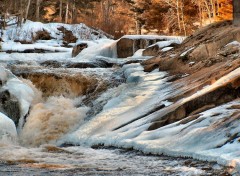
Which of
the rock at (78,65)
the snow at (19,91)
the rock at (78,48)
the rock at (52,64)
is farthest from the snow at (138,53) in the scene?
the snow at (19,91)

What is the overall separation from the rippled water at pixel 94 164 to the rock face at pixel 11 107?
273 cm

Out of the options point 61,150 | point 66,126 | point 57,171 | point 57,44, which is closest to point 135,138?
point 61,150

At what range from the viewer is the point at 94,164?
18.7ft

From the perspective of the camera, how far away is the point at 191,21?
28.6 metres

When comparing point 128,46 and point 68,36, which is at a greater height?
point 68,36

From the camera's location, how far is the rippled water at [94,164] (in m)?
5.04

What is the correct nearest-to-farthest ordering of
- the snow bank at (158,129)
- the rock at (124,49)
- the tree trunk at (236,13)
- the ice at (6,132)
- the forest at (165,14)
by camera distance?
the snow bank at (158,129) → the ice at (6,132) → the tree trunk at (236,13) → the rock at (124,49) → the forest at (165,14)

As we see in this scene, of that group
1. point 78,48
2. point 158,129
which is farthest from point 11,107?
point 78,48

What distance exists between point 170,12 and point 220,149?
24.0 meters

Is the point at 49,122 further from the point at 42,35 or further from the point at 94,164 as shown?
the point at 42,35

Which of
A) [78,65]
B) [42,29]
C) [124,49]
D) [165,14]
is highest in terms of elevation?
[165,14]

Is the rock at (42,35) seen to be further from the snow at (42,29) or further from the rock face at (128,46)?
the rock face at (128,46)

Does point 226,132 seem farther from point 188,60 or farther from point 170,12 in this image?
point 170,12

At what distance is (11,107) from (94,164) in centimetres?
449
